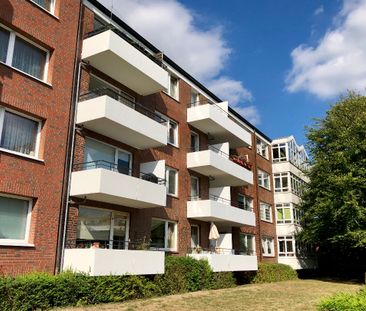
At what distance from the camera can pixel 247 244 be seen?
31812 millimetres

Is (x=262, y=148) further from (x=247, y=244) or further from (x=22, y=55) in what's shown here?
(x=22, y=55)

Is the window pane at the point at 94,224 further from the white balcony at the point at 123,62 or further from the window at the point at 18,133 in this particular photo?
the white balcony at the point at 123,62

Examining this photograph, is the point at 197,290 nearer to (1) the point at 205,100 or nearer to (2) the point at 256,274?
(2) the point at 256,274

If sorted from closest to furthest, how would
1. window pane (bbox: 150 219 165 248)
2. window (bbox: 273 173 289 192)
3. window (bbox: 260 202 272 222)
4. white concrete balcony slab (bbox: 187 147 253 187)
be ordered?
window pane (bbox: 150 219 165 248), white concrete balcony slab (bbox: 187 147 253 187), window (bbox: 260 202 272 222), window (bbox: 273 173 289 192)

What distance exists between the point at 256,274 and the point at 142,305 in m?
15.7

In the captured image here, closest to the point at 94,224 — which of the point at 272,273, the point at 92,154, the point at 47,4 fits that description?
the point at 92,154

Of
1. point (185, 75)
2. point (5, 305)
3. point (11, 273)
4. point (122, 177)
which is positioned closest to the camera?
point (5, 305)

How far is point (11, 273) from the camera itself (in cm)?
1342

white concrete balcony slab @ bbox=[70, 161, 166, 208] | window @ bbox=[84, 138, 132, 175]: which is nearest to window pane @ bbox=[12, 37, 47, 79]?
window @ bbox=[84, 138, 132, 175]

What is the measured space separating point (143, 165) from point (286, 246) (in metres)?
21.4

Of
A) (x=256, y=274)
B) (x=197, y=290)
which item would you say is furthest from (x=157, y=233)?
(x=256, y=274)

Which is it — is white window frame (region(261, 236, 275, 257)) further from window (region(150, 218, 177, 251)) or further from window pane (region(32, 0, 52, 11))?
window pane (region(32, 0, 52, 11))

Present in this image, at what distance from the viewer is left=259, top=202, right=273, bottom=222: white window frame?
3566 centimetres

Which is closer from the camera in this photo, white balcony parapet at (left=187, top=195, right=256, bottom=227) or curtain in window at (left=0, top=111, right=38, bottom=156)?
curtain in window at (left=0, top=111, right=38, bottom=156)
